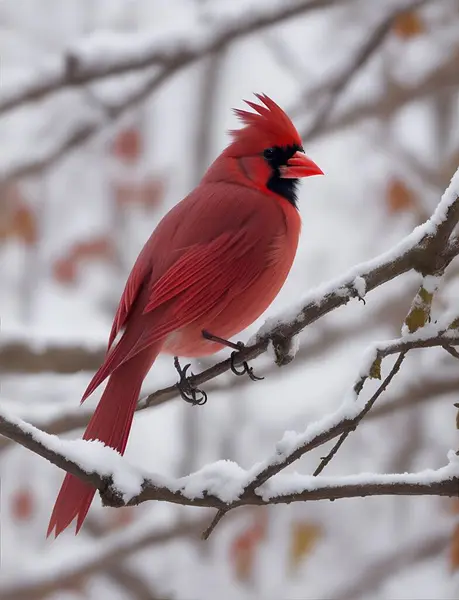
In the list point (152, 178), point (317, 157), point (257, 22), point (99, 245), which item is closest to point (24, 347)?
point (257, 22)

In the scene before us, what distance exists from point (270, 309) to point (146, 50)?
127 centimetres

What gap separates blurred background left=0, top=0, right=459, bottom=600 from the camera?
3.03m

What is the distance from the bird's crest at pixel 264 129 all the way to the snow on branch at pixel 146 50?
2.87 ft

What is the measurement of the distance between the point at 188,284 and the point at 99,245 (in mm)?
4149

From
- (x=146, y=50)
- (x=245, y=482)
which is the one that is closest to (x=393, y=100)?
(x=146, y=50)

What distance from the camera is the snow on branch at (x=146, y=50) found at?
110 inches

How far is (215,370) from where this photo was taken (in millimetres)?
1599

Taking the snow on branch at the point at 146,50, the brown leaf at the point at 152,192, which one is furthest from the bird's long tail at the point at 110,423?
the brown leaf at the point at 152,192

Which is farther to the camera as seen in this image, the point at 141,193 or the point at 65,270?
the point at 141,193

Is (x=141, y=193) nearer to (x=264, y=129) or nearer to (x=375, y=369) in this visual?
(x=264, y=129)

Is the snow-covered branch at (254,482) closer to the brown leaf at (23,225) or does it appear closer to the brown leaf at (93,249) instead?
the brown leaf at (23,225)

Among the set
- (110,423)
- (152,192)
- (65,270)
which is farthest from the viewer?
(152,192)

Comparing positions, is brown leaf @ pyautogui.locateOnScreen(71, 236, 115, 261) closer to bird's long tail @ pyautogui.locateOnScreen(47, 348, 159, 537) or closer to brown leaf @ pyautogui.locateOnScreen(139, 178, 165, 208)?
brown leaf @ pyautogui.locateOnScreen(139, 178, 165, 208)

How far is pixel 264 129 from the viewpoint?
6.72 feet
